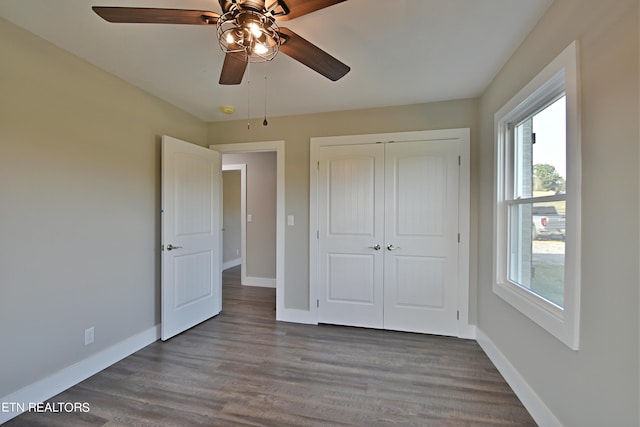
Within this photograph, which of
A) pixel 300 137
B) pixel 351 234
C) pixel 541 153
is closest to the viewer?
pixel 541 153

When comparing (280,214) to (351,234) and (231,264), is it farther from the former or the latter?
(231,264)

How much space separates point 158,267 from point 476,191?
3.18 meters

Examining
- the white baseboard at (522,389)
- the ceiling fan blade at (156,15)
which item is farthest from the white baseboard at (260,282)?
the ceiling fan blade at (156,15)

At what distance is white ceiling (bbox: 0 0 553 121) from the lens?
1601 mm

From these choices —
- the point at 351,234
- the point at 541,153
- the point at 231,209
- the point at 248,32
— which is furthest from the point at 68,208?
the point at 231,209

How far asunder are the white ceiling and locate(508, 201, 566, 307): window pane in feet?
3.64

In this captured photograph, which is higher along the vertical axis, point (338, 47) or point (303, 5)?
point (338, 47)

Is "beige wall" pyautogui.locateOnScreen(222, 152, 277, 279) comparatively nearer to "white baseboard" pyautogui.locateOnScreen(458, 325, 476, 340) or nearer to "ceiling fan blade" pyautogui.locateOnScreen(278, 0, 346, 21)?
"white baseboard" pyautogui.locateOnScreen(458, 325, 476, 340)

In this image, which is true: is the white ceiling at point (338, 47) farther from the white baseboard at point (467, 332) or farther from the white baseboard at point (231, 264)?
the white baseboard at point (231, 264)

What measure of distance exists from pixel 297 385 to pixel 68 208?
2.04m

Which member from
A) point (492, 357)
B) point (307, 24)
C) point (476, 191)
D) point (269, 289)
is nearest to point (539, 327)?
point (492, 357)

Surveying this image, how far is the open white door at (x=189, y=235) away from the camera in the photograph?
2791 mm

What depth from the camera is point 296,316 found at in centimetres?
331

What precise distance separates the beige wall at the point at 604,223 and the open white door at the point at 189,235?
9.71 feet
